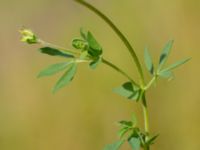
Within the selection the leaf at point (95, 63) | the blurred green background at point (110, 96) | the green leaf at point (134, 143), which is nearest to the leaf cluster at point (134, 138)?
the green leaf at point (134, 143)

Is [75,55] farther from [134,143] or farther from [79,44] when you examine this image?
[134,143]

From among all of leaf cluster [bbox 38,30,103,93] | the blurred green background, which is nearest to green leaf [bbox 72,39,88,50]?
leaf cluster [bbox 38,30,103,93]

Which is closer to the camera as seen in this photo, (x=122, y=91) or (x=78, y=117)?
(x=122, y=91)

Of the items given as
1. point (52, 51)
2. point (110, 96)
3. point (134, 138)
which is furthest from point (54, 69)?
point (110, 96)

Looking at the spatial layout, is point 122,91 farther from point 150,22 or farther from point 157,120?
point 150,22

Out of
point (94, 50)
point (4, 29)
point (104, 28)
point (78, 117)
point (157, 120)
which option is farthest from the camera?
point (4, 29)

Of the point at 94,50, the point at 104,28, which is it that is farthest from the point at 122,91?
the point at 104,28
